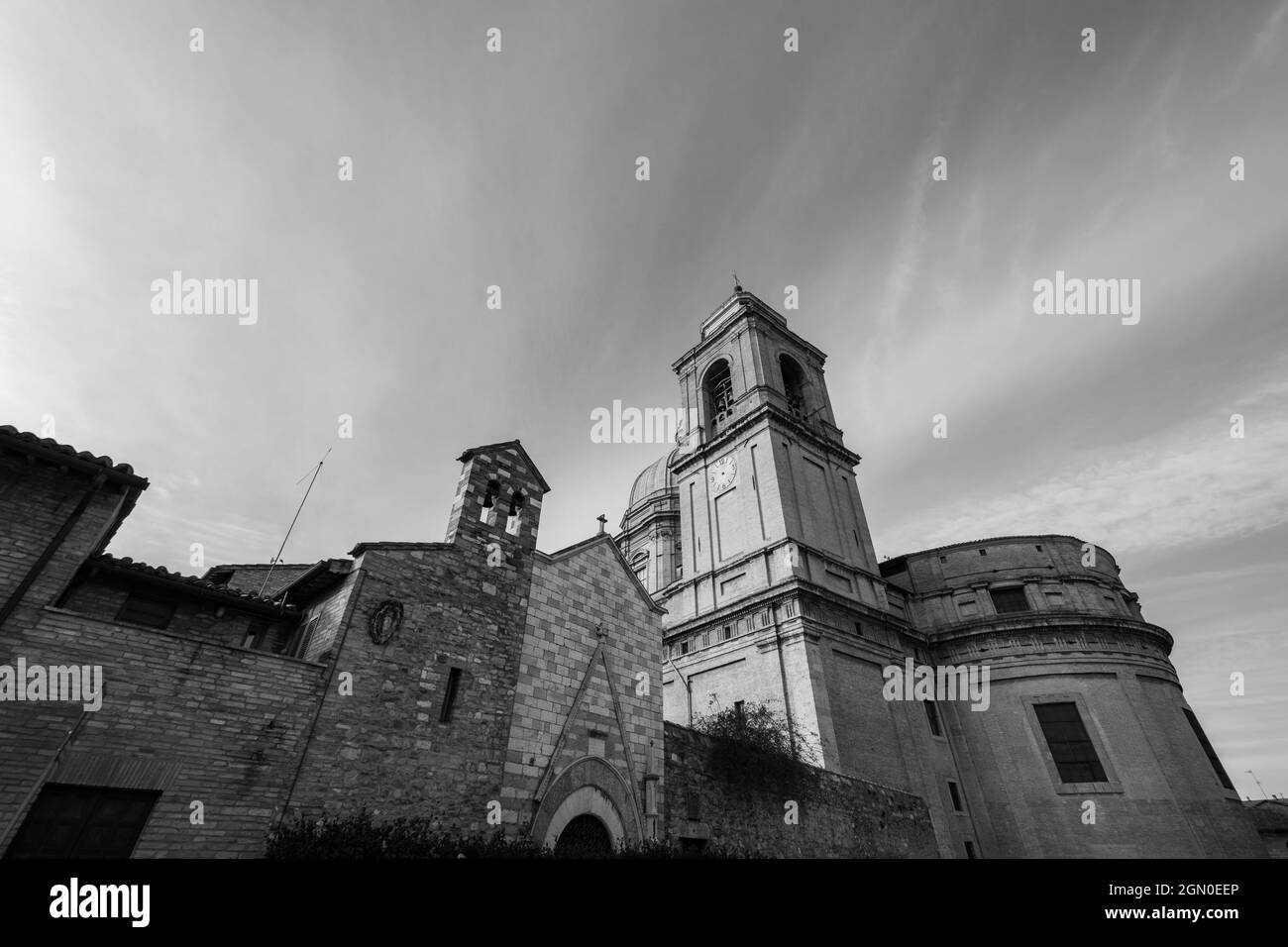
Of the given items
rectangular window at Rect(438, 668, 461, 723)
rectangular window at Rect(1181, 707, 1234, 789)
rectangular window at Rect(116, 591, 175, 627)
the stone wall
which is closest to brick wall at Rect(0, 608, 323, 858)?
rectangular window at Rect(438, 668, 461, 723)

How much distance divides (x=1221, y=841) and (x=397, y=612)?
31.4m

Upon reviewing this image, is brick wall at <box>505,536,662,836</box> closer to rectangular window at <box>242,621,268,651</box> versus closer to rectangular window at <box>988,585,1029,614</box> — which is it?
rectangular window at <box>242,621,268,651</box>

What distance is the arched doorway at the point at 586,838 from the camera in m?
10.7

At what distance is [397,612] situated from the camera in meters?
9.92

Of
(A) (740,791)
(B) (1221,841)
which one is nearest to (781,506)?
(A) (740,791)

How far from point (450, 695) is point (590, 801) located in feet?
11.8

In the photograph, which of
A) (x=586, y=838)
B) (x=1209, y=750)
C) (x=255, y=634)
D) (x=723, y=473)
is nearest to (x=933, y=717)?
(x=1209, y=750)

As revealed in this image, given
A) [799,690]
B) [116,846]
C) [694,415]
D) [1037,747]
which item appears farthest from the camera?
[694,415]

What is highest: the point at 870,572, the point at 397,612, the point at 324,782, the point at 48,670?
the point at 870,572

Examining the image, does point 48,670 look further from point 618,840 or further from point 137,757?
point 618,840

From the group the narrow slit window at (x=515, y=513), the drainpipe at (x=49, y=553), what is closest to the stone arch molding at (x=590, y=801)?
the narrow slit window at (x=515, y=513)

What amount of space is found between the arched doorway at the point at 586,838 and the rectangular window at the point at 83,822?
6.46 meters

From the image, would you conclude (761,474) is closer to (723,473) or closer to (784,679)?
(723,473)

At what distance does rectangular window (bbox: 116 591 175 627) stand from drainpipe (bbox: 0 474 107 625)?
7.01 ft
